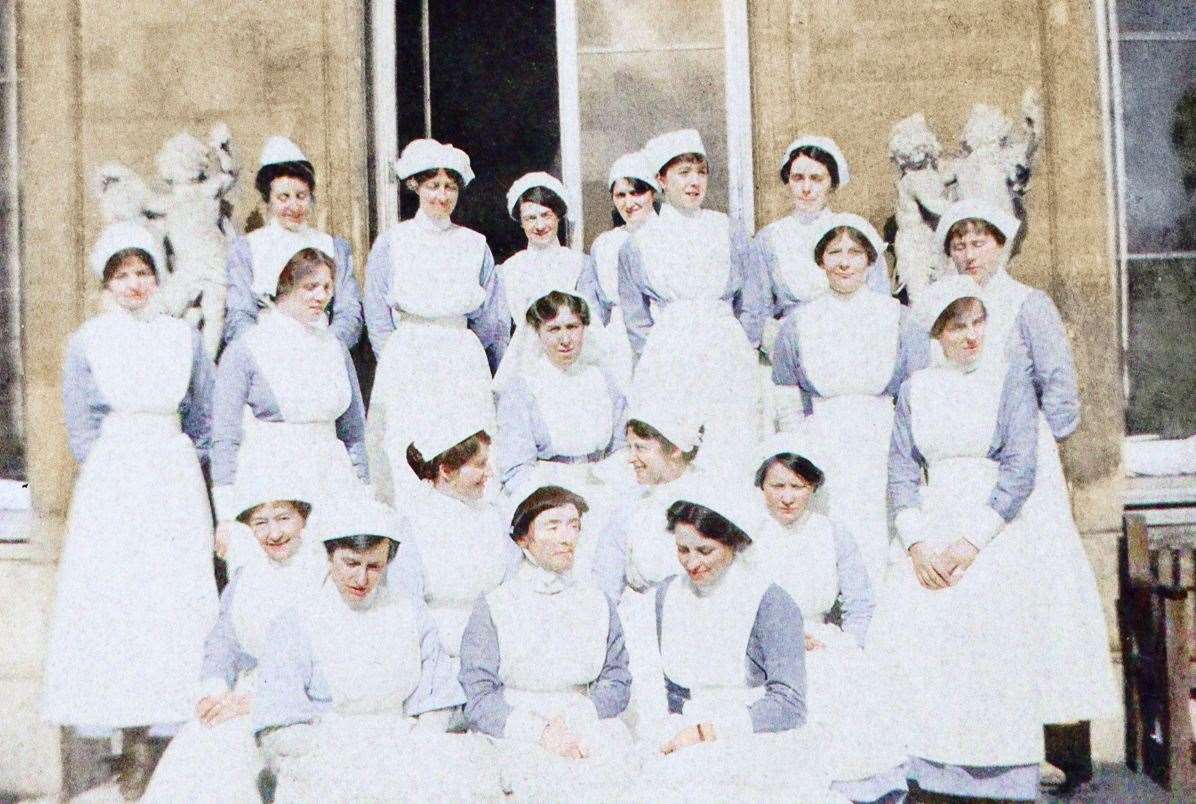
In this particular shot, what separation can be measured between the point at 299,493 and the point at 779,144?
273 centimetres

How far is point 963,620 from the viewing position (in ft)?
15.9

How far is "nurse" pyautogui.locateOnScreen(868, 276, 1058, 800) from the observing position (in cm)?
480

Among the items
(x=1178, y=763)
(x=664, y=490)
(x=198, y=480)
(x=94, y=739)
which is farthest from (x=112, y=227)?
(x=1178, y=763)

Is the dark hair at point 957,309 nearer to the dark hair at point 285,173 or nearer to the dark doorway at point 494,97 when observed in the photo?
the dark hair at point 285,173

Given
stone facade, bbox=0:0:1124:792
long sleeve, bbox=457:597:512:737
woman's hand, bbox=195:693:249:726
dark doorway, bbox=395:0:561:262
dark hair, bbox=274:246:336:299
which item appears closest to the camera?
long sleeve, bbox=457:597:512:737

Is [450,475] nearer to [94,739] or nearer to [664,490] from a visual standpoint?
[664,490]

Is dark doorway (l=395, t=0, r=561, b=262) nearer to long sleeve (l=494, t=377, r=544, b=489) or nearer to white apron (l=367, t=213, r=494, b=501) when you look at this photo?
white apron (l=367, t=213, r=494, b=501)

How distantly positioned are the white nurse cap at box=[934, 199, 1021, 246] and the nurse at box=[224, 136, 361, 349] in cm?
224

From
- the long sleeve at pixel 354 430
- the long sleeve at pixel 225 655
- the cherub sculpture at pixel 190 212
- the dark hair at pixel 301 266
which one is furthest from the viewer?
the cherub sculpture at pixel 190 212

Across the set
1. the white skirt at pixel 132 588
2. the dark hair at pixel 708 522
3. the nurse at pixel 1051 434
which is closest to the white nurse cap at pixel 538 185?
the nurse at pixel 1051 434

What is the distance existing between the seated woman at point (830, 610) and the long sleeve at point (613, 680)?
1.49ft

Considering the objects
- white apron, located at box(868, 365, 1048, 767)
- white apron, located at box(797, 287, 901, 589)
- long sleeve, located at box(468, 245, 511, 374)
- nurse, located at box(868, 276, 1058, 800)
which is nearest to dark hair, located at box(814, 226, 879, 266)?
white apron, located at box(797, 287, 901, 589)

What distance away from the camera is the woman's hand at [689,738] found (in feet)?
13.4

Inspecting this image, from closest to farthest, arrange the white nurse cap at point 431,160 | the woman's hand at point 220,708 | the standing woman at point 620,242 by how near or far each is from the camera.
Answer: the woman's hand at point 220,708 < the white nurse cap at point 431,160 < the standing woman at point 620,242
